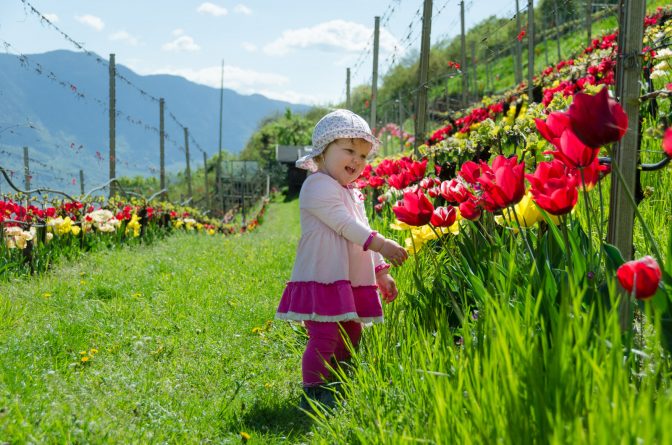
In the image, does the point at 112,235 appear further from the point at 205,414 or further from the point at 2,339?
the point at 205,414

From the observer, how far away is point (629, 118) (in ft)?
6.30

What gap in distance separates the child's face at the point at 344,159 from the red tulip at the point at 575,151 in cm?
128

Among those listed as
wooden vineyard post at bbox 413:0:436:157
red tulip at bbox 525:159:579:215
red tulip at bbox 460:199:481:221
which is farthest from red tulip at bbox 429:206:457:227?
wooden vineyard post at bbox 413:0:436:157

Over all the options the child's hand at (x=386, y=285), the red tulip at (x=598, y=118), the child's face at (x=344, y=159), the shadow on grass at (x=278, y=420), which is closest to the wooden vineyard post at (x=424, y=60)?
the child's hand at (x=386, y=285)

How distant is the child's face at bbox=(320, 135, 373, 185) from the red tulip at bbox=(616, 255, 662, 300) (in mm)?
1688

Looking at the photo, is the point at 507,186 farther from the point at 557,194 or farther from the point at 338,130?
the point at 338,130

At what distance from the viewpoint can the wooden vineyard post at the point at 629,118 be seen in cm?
190

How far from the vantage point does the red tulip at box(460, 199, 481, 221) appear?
238 cm

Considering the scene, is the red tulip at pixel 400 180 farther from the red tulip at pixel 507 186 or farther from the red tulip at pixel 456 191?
the red tulip at pixel 507 186

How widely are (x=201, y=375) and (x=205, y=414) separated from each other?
23.8 inches

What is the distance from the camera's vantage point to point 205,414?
253cm

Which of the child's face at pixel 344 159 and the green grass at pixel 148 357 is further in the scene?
the child's face at pixel 344 159

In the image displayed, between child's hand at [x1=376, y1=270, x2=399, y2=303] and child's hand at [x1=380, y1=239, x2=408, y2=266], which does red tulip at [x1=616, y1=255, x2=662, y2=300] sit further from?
child's hand at [x1=376, y1=270, x2=399, y2=303]

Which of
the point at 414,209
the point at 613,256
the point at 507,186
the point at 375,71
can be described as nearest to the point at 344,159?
the point at 414,209
